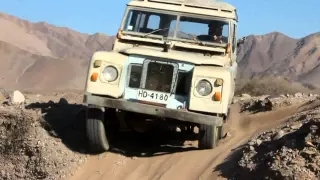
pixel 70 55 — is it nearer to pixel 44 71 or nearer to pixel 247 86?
pixel 44 71

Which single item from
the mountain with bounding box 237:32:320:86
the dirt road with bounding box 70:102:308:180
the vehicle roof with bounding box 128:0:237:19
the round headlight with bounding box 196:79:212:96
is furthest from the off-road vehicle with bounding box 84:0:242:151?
the mountain with bounding box 237:32:320:86

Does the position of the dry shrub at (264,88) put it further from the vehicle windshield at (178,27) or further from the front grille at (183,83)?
the front grille at (183,83)

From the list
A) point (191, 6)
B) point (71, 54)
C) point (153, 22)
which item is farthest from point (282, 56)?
point (153, 22)

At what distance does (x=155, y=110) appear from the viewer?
25.9 feet

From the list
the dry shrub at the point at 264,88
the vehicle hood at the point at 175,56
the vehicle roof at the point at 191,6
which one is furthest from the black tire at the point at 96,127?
the dry shrub at the point at 264,88

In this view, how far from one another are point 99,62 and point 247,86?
14479 mm

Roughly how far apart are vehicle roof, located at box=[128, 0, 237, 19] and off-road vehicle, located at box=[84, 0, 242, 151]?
0.45 meters

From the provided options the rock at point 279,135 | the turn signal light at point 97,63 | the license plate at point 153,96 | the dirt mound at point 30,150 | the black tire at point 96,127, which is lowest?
the dirt mound at point 30,150

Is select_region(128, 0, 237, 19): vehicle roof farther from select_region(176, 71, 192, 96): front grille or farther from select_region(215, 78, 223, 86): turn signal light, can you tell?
select_region(215, 78, 223, 86): turn signal light

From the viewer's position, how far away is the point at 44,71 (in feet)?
149

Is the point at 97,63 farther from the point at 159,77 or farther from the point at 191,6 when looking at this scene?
the point at 191,6

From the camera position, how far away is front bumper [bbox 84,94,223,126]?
785cm

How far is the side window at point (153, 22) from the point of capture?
9242mm

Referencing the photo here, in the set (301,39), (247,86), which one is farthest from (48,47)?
(247,86)
